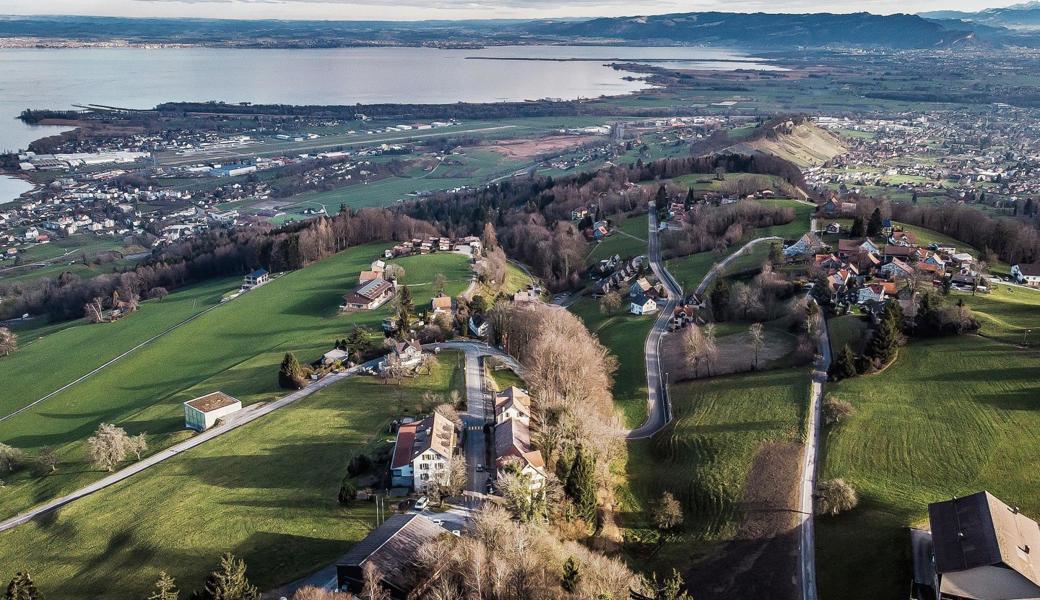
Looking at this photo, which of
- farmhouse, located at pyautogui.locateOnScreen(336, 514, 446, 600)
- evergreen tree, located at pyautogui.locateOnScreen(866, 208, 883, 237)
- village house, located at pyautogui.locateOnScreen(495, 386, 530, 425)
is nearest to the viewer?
farmhouse, located at pyautogui.locateOnScreen(336, 514, 446, 600)

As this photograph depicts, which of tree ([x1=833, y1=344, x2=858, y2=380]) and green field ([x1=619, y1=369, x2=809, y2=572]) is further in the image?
tree ([x1=833, y1=344, x2=858, y2=380])

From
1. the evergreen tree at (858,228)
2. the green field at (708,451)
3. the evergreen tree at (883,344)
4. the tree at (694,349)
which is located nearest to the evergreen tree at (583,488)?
the green field at (708,451)

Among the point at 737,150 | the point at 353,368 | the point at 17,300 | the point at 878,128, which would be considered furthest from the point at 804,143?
the point at 17,300

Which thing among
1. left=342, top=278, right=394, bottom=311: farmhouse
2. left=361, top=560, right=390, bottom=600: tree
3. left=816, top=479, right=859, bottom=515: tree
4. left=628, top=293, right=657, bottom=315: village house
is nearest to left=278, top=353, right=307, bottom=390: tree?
left=342, top=278, right=394, bottom=311: farmhouse

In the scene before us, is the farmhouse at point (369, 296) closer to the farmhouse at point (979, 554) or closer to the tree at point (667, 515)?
the tree at point (667, 515)

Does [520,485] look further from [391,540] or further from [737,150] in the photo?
[737,150]

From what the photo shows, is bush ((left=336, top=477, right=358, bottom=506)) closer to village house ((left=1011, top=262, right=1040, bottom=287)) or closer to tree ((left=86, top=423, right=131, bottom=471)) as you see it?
tree ((left=86, top=423, right=131, bottom=471))

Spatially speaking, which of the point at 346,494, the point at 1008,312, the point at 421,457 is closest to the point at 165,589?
the point at 346,494

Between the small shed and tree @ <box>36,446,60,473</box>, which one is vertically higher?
the small shed
